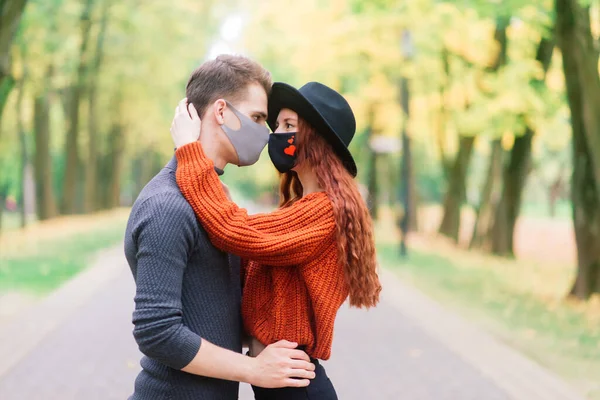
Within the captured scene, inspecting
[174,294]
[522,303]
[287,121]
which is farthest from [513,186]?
[174,294]

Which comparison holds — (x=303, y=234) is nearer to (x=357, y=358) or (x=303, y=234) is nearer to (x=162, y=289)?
(x=162, y=289)

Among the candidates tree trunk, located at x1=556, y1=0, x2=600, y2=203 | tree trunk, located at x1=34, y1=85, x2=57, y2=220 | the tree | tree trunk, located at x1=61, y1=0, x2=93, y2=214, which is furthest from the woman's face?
tree trunk, located at x1=34, y1=85, x2=57, y2=220

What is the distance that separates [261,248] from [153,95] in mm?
33502

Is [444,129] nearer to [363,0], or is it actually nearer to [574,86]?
[363,0]

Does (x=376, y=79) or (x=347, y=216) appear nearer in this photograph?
(x=347, y=216)

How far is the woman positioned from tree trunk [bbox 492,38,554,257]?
16.4 metres

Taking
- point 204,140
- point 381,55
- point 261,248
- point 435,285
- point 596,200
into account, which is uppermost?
point 381,55

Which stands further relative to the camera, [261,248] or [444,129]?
[444,129]

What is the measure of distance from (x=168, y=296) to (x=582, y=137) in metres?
10.9

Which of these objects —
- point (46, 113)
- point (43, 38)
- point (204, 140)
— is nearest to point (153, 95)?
point (46, 113)

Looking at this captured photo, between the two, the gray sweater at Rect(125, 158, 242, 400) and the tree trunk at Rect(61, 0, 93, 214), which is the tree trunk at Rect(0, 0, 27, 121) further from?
the tree trunk at Rect(61, 0, 93, 214)

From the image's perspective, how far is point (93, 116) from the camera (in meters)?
31.9

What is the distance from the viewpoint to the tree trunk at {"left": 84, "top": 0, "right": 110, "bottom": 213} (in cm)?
2737

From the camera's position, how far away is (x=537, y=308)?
472 inches
